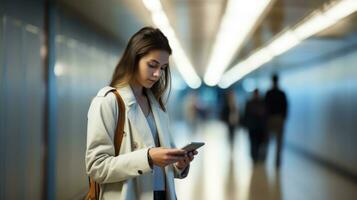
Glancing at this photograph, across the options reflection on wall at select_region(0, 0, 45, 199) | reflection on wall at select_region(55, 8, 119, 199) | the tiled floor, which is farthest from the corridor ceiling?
the tiled floor

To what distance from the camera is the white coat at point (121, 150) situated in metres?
1.80

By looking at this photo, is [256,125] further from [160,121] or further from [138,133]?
[138,133]

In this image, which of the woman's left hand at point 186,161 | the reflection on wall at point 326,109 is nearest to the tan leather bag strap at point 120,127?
the woman's left hand at point 186,161

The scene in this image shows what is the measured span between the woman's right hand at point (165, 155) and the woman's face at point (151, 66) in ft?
1.02

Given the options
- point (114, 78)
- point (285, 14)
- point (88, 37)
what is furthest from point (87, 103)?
point (114, 78)

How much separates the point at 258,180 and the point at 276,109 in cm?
208

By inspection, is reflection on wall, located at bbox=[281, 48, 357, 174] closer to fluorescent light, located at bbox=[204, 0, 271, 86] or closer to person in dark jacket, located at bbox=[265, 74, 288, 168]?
person in dark jacket, located at bbox=[265, 74, 288, 168]

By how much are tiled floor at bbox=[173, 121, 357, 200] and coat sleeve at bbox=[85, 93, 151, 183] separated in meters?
4.84

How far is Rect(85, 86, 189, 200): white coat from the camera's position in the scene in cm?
180

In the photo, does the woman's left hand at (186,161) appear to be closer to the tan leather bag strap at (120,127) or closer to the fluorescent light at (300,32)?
the tan leather bag strap at (120,127)

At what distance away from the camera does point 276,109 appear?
9930 mm

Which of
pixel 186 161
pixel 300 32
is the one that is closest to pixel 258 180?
pixel 300 32

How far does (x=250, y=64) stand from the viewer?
1482cm

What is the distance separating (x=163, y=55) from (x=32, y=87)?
2.97 meters
